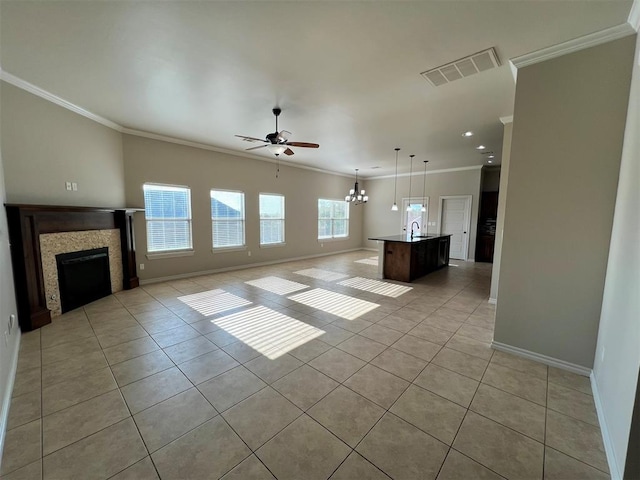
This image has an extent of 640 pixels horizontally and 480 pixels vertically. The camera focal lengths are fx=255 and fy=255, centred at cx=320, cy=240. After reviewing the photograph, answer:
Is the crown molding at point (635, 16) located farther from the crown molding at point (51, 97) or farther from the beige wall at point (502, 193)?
the crown molding at point (51, 97)

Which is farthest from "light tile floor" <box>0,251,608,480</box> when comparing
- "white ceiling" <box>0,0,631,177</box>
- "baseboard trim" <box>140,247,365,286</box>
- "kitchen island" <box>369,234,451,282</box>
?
"white ceiling" <box>0,0,631,177</box>

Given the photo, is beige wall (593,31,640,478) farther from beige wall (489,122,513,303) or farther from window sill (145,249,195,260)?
window sill (145,249,195,260)

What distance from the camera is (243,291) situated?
4.85 meters

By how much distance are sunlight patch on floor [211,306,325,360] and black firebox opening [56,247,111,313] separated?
2311 millimetres

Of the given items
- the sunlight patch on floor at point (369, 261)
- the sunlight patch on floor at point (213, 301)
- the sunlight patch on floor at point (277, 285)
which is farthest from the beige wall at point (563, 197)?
the sunlight patch on floor at point (369, 261)

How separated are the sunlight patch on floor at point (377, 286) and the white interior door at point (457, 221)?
14.1 feet

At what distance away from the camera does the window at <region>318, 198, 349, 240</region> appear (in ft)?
30.0

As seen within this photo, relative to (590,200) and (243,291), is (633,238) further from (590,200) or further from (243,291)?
(243,291)

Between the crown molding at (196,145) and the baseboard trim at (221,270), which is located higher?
the crown molding at (196,145)

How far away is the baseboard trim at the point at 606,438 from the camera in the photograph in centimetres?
142

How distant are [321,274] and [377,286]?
1.59 metres

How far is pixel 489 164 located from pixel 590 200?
6510 mm

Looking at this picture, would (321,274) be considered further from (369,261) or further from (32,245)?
(32,245)

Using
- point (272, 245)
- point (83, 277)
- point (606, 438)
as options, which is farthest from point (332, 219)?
point (606, 438)
